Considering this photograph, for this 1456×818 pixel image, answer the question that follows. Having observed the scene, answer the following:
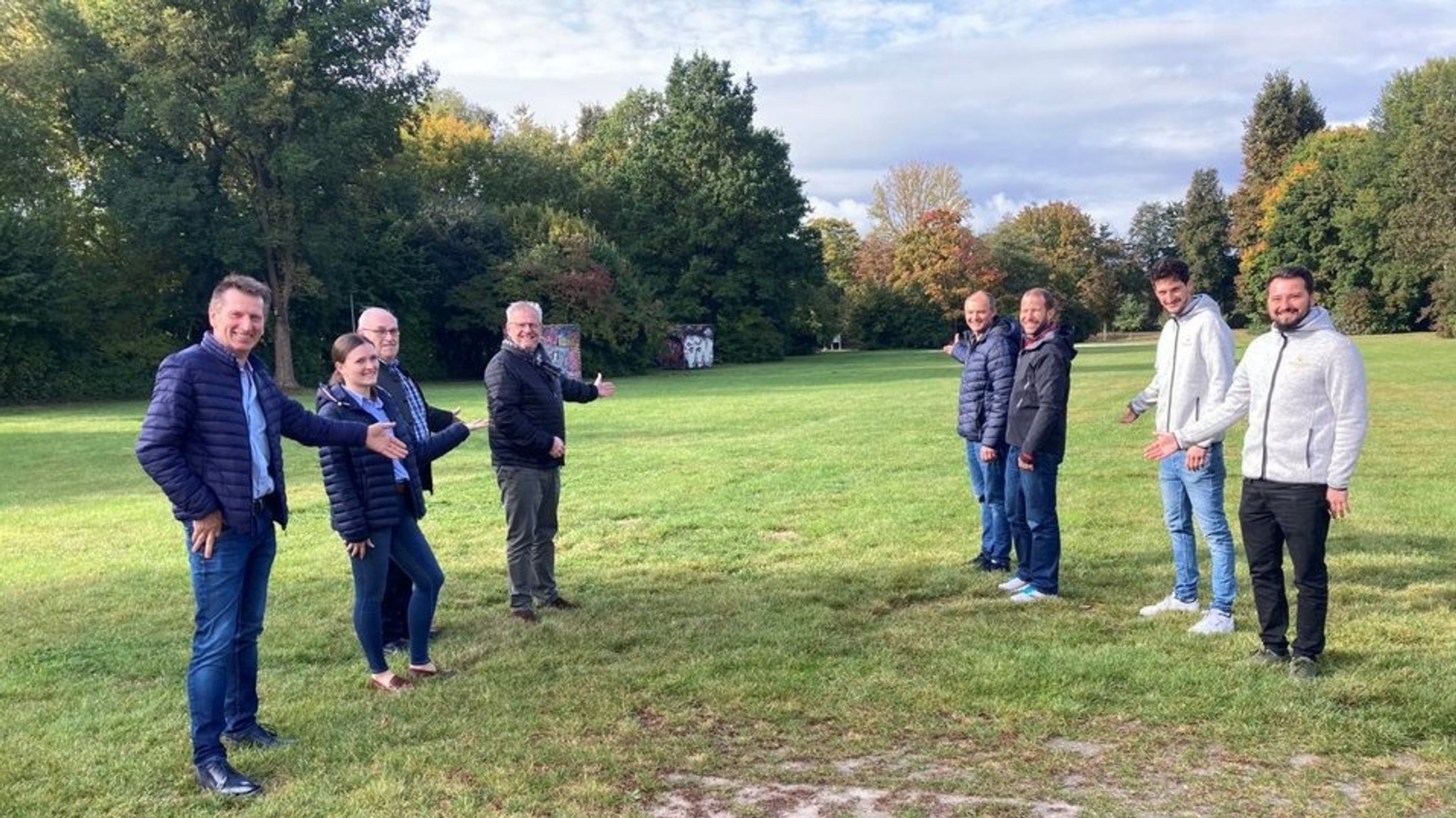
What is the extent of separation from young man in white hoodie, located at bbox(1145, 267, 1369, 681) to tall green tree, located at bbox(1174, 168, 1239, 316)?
8262 cm

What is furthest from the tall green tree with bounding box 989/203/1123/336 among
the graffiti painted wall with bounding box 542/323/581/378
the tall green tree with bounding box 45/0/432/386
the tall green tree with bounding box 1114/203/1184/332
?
the tall green tree with bounding box 45/0/432/386

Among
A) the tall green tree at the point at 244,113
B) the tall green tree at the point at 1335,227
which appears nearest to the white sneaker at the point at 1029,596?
the tall green tree at the point at 244,113

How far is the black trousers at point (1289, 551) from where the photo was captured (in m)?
4.96

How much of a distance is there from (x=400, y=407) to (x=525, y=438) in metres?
0.81

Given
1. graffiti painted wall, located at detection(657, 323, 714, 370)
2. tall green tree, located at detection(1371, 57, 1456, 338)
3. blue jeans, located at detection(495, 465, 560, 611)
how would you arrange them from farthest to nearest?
tall green tree, located at detection(1371, 57, 1456, 338) < graffiti painted wall, located at detection(657, 323, 714, 370) < blue jeans, located at detection(495, 465, 560, 611)

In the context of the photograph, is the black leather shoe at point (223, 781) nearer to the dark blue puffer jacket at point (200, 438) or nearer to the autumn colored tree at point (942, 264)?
the dark blue puffer jacket at point (200, 438)

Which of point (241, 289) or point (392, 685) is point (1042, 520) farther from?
point (241, 289)

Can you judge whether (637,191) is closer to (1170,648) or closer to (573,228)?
(573,228)

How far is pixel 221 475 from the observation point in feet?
13.0

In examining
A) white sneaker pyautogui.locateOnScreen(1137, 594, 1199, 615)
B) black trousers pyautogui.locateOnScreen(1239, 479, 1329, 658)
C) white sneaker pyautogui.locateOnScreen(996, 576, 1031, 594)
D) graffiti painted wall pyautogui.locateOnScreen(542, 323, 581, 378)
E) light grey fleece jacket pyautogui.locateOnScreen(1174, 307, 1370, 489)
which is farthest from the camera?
graffiti painted wall pyautogui.locateOnScreen(542, 323, 581, 378)

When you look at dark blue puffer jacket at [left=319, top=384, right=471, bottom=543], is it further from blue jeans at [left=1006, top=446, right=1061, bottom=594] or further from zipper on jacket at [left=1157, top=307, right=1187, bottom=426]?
zipper on jacket at [left=1157, top=307, right=1187, bottom=426]

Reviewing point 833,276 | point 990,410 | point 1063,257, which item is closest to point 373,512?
point 990,410

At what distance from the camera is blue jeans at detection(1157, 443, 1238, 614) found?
5816 mm

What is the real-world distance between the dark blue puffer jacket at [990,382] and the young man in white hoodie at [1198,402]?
1.20 meters
